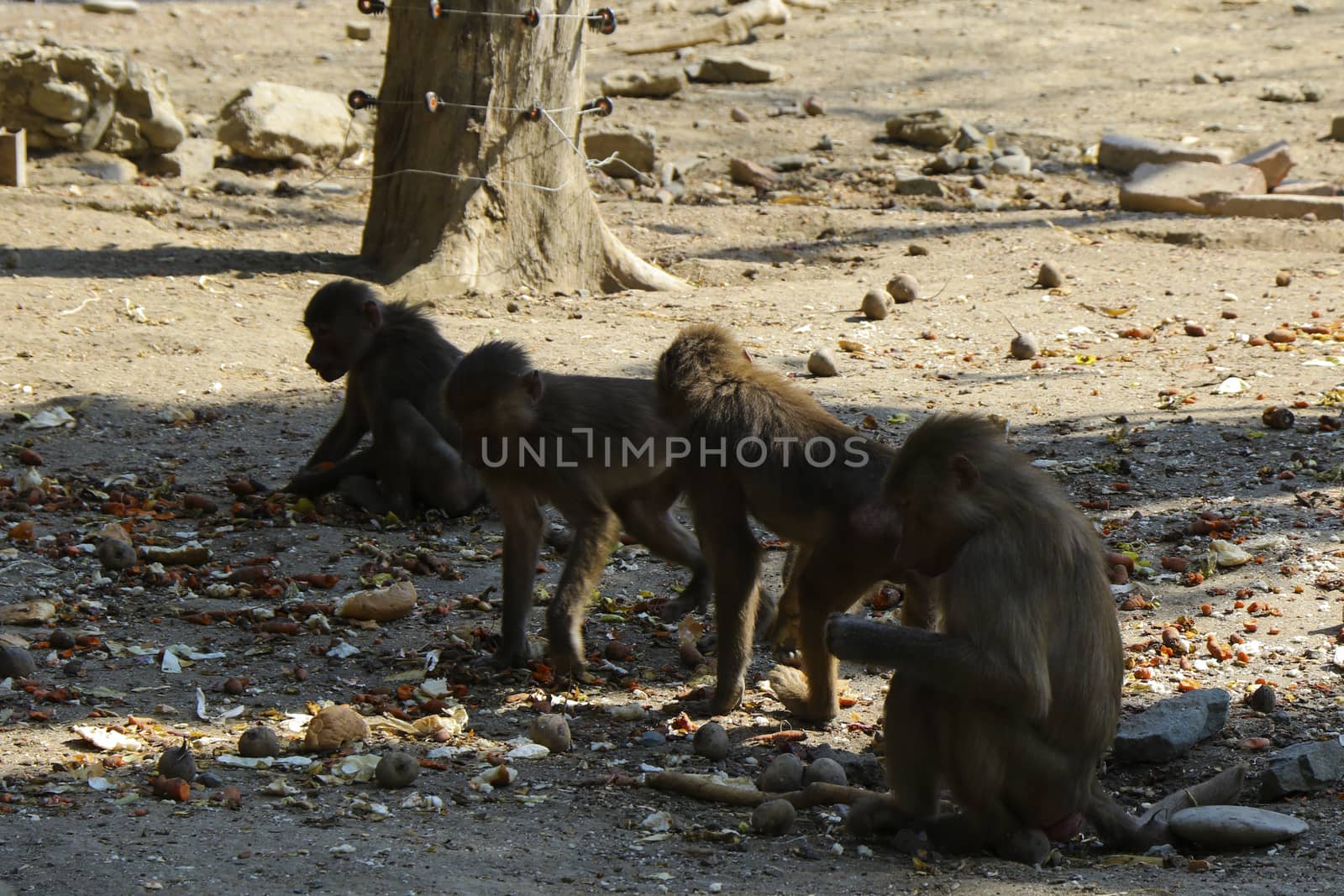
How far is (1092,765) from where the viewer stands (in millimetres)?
4590

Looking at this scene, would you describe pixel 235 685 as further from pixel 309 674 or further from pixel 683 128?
pixel 683 128

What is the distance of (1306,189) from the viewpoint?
14.4m

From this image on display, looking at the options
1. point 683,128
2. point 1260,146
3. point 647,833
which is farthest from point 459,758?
point 1260,146

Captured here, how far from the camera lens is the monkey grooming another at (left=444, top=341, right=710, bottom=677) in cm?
621

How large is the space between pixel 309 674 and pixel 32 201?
8.24m

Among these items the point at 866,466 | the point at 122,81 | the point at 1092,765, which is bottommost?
the point at 1092,765

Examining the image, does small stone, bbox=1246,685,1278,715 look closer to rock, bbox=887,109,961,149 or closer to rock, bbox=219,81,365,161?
rock, bbox=219,81,365,161

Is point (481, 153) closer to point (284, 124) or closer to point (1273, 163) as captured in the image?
point (284, 124)

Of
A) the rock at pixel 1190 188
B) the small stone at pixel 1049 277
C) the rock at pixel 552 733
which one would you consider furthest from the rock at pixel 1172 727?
the rock at pixel 1190 188

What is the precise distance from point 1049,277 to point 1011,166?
4.44 metres

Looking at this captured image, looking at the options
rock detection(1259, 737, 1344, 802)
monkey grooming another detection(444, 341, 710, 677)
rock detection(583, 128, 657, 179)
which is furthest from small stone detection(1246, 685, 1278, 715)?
rock detection(583, 128, 657, 179)

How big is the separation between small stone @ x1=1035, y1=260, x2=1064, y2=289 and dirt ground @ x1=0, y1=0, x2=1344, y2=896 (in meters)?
0.23

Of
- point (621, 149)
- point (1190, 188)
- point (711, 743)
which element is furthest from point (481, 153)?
point (1190, 188)

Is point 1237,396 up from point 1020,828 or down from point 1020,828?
up
